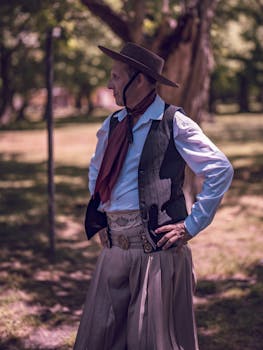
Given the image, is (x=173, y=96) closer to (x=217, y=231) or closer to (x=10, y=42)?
(x=217, y=231)

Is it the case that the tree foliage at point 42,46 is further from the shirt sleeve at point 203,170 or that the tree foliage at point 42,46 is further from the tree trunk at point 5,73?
the shirt sleeve at point 203,170

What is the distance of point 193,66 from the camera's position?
9414 mm

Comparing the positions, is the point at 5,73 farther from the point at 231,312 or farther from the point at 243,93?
the point at 243,93

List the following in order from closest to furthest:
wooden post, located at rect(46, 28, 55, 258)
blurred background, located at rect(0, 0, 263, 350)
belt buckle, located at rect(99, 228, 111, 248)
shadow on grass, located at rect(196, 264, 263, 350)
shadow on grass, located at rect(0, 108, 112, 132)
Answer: belt buckle, located at rect(99, 228, 111, 248)
shadow on grass, located at rect(196, 264, 263, 350)
blurred background, located at rect(0, 0, 263, 350)
wooden post, located at rect(46, 28, 55, 258)
shadow on grass, located at rect(0, 108, 112, 132)

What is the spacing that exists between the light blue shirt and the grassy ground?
2.09 meters

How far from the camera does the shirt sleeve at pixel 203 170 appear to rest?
3.21 metres

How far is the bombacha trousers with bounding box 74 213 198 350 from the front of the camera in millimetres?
3361

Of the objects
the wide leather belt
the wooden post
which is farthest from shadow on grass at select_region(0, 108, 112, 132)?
the wide leather belt

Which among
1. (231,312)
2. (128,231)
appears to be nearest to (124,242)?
(128,231)

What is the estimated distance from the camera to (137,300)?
3.41 m

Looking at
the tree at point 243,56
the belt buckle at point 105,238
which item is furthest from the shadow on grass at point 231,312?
the tree at point 243,56

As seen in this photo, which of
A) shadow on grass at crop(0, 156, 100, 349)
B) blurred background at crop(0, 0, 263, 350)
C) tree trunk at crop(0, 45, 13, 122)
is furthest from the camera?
tree trunk at crop(0, 45, 13, 122)

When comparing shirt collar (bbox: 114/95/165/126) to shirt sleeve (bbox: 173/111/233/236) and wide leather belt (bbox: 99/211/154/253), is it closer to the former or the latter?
shirt sleeve (bbox: 173/111/233/236)

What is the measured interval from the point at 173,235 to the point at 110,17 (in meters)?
6.85
